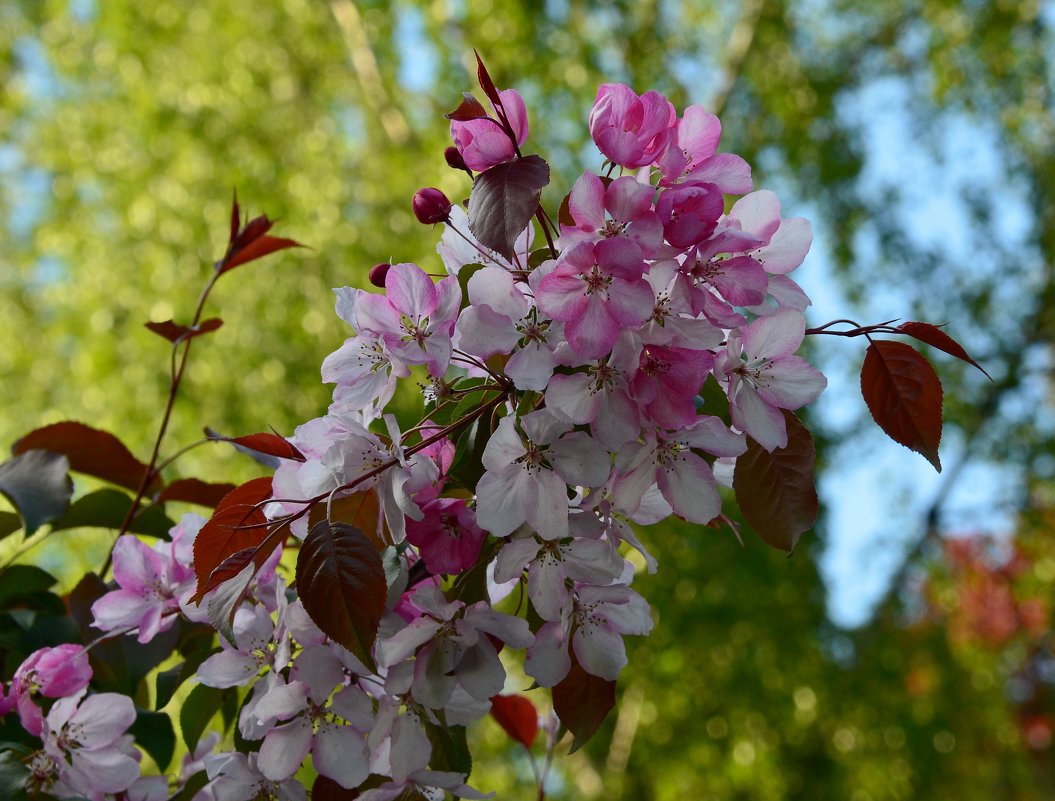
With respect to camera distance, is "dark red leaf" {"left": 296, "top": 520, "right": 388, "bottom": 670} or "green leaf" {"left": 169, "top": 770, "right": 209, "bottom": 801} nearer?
"dark red leaf" {"left": 296, "top": 520, "right": 388, "bottom": 670}

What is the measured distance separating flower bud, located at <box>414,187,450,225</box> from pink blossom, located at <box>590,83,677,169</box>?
102mm

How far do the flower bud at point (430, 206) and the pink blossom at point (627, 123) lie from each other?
102mm

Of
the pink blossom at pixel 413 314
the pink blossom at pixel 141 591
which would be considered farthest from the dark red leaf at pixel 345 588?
the pink blossom at pixel 141 591

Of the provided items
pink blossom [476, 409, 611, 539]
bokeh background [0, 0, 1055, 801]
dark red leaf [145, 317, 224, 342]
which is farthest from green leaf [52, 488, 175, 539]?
bokeh background [0, 0, 1055, 801]

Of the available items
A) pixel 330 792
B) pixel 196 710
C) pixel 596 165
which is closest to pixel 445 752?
pixel 330 792

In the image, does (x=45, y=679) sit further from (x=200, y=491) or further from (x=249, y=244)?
(x=249, y=244)

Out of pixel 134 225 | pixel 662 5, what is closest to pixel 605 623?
pixel 134 225

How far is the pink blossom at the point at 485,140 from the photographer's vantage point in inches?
23.1

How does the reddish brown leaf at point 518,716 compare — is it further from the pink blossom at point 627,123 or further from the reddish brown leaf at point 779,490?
the pink blossom at point 627,123

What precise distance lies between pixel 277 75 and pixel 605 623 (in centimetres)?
517

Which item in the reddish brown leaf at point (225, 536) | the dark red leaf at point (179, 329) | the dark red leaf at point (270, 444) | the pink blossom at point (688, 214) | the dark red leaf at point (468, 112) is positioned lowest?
the dark red leaf at point (179, 329)

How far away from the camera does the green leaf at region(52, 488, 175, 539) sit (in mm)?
840

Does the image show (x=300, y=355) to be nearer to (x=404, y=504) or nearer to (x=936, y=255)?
(x=936, y=255)

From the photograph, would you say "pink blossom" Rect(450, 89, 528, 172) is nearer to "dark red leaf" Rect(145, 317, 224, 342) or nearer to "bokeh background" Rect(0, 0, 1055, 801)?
"dark red leaf" Rect(145, 317, 224, 342)
